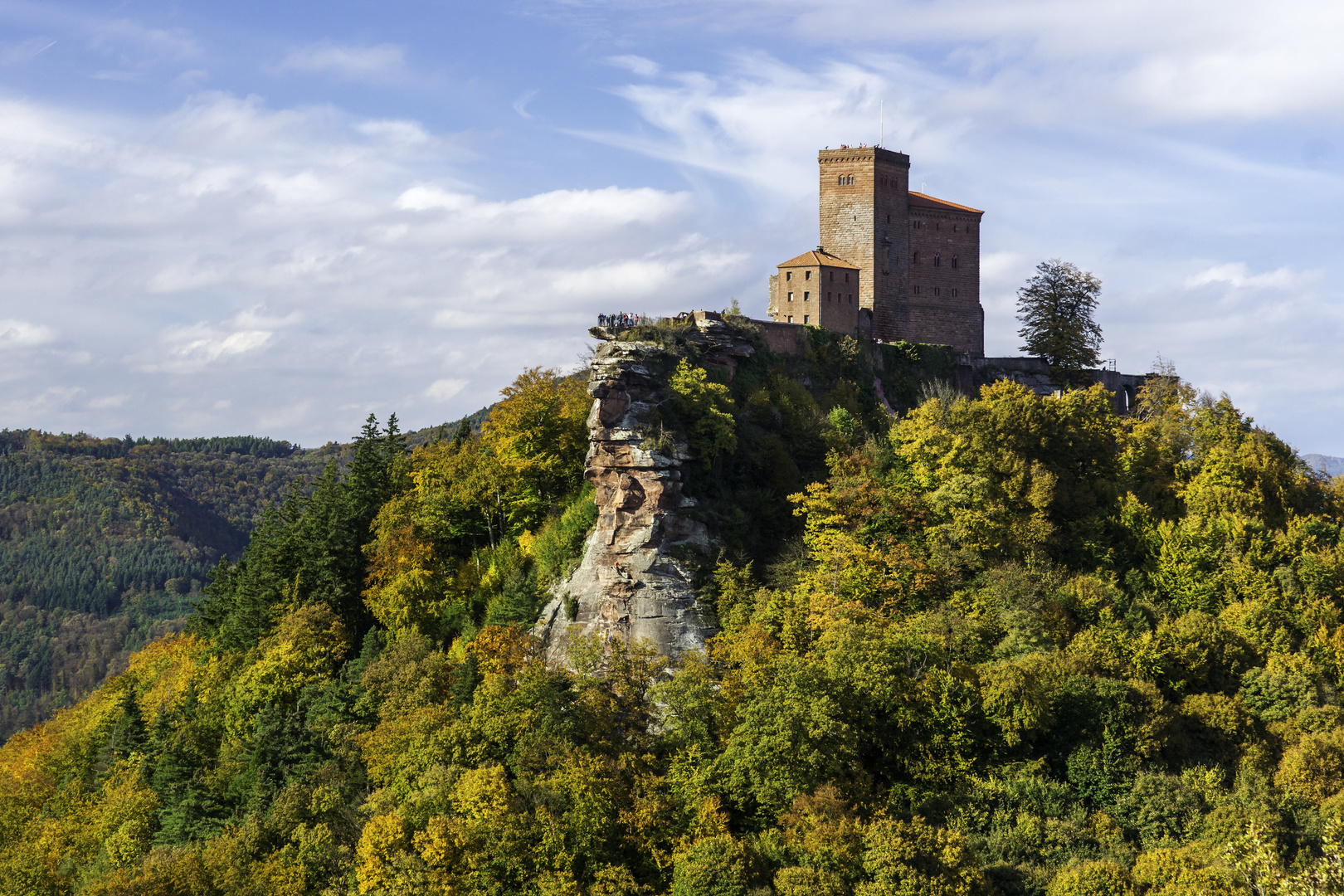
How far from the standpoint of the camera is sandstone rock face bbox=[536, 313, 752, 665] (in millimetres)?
52656

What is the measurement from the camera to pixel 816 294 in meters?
70.6

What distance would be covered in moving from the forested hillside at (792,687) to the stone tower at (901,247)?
1069 cm

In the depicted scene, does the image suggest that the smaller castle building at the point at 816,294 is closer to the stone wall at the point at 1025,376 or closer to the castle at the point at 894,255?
the castle at the point at 894,255

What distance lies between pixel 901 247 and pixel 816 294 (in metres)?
9.43

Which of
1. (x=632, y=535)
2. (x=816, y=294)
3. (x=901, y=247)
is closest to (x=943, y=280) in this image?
(x=901, y=247)

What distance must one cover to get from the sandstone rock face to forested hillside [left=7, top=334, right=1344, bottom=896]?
116 centimetres

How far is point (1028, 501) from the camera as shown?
57062 millimetres

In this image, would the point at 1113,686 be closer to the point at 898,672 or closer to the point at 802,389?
the point at 898,672

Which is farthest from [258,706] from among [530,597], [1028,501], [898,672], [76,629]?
[76,629]

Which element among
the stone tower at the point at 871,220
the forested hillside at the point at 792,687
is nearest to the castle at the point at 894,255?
the stone tower at the point at 871,220

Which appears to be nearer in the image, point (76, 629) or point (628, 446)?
point (628, 446)

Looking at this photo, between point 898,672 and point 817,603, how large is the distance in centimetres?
474

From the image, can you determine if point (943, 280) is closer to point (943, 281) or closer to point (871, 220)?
point (943, 281)

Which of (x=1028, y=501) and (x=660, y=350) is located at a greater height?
(x=660, y=350)
